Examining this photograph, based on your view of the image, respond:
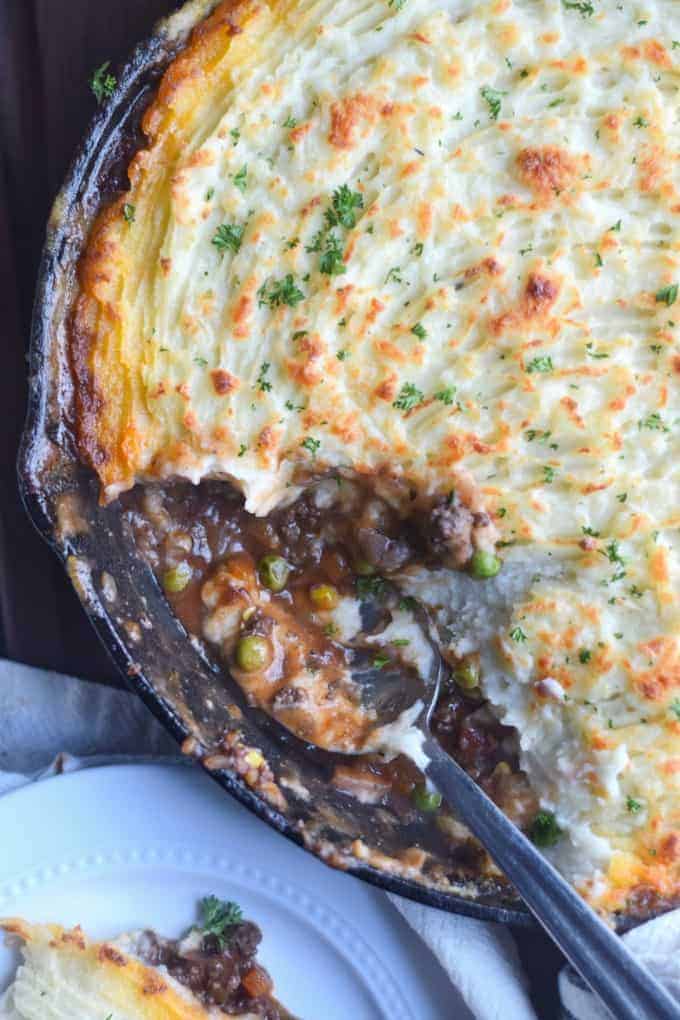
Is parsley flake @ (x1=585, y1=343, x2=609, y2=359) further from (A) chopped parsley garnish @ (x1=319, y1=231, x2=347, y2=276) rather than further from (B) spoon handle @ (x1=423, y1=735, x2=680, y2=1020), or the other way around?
(B) spoon handle @ (x1=423, y1=735, x2=680, y2=1020)

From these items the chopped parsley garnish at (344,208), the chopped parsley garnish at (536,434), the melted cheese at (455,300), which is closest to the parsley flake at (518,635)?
the melted cheese at (455,300)

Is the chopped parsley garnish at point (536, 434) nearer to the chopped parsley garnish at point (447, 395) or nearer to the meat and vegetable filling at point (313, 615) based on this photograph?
the chopped parsley garnish at point (447, 395)

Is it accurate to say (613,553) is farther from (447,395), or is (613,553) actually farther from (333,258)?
(333,258)

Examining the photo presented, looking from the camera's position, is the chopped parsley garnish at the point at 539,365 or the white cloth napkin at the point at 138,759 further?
the white cloth napkin at the point at 138,759

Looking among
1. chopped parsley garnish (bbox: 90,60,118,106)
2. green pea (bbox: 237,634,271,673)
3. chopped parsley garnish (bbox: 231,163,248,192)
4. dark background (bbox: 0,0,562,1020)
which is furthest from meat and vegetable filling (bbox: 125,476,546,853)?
chopped parsley garnish (bbox: 90,60,118,106)

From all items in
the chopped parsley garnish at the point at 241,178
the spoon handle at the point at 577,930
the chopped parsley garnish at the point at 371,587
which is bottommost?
the spoon handle at the point at 577,930

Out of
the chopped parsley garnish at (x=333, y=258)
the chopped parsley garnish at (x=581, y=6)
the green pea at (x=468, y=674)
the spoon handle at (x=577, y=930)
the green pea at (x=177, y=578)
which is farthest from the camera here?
the green pea at (x=177, y=578)

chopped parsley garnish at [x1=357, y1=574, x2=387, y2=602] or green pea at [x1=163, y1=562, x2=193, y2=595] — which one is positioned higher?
green pea at [x1=163, y1=562, x2=193, y2=595]
